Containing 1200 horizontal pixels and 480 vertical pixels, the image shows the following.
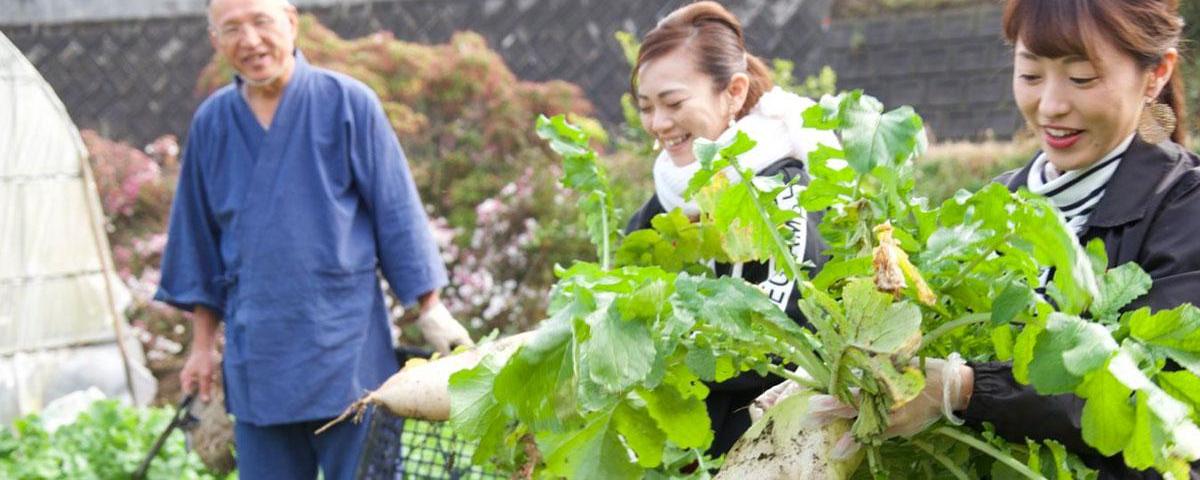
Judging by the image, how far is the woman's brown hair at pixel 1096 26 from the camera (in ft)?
6.31

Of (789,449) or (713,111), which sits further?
(713,111)

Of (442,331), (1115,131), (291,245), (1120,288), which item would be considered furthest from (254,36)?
(1120,288)

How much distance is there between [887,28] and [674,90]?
24.3 ft

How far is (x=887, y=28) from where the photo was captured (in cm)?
970

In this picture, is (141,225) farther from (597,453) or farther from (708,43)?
(597,453)

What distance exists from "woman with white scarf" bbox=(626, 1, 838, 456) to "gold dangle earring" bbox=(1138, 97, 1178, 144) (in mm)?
567

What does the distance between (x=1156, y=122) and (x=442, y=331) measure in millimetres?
1976

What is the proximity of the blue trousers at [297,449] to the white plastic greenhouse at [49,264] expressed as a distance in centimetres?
245

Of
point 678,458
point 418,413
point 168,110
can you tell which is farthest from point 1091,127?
point 168,110

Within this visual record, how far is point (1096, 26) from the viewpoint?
1.93 metres

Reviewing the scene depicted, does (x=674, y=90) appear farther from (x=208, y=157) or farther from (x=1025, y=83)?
(x=208, y=157)

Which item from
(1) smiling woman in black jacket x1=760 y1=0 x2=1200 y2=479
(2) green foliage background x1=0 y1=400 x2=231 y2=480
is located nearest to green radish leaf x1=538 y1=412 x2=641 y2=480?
(1) smiling woman in black jacket x1=760 y1=0 x2=1200 y2=479

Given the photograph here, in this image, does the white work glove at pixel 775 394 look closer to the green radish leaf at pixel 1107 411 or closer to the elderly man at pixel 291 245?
the green radish leaf at pixel 1107 411

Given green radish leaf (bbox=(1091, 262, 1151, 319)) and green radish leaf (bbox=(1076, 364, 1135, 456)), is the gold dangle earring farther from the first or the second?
green radish leaf (bbox=(1076, 364, 1135, 456))
